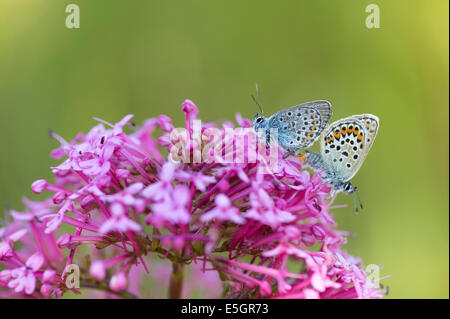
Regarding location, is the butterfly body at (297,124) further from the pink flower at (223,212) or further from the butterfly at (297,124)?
the pink flower at (223,212)

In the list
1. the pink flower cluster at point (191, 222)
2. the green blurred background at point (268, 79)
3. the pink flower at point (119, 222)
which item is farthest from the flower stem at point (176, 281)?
the green blurred background at point (268, 79)

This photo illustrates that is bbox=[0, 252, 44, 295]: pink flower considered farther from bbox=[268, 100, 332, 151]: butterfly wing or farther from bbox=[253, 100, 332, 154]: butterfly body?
bbox=[268, 100, 332, 151]: butterfly wing

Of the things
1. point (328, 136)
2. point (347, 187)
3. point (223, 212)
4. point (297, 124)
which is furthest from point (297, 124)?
point (223, 212)

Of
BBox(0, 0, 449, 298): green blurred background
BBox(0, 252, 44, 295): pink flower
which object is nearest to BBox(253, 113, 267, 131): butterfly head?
BBox(0, 252, 44, 295): pink flower

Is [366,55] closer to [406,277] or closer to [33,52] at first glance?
[406,277]

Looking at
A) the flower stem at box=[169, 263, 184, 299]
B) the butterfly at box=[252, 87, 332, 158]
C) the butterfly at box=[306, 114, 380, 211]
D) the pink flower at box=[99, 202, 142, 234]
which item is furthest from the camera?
the butterfly at box=[252, 87, 332, 158]
